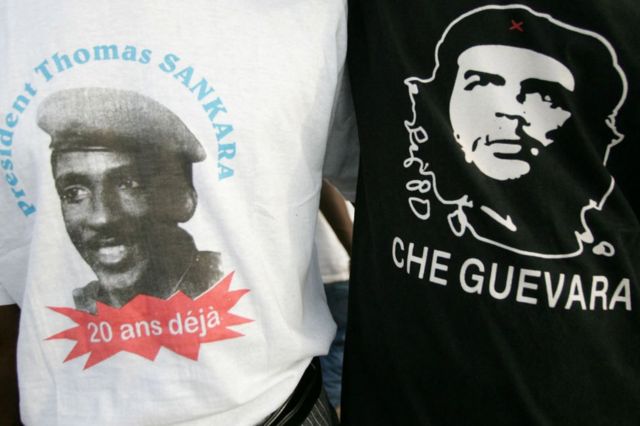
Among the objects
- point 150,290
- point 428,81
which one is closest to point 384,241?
point 428,81

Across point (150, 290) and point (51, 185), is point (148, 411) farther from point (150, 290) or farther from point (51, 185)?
point (51, 185)

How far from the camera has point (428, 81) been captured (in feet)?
2.66

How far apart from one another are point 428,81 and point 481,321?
329 mm

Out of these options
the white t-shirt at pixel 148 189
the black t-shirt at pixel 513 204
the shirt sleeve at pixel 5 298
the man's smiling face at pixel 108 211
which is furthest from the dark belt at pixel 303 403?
the shirt sleeve at pixel 5 298

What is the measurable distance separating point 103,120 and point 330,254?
95 centimetres

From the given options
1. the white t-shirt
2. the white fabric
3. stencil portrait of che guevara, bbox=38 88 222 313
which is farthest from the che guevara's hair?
the white fabric

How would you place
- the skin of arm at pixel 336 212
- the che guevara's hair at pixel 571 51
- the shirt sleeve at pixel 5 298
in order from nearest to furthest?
the che guevara's hair at pixel 571 51 → the shirt sleeve at pixel 5 298 → the skin of arm at pixel 336 212

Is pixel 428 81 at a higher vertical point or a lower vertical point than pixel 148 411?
higher

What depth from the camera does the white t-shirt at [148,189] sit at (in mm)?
781

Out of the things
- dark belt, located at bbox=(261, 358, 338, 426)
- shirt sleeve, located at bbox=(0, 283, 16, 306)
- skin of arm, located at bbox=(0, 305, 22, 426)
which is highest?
shirt sleeve, located at bbox=(0, 283, 16, 306)

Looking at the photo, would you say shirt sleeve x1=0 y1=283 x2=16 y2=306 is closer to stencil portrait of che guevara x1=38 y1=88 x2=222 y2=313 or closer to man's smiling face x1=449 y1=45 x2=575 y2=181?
stencil portrait of che guevara x1=38 y1=88 x2=222 y2=313

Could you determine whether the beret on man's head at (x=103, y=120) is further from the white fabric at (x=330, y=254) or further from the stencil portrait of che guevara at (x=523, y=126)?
the white fabric at (x=330, y=254)

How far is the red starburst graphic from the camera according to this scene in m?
0.81

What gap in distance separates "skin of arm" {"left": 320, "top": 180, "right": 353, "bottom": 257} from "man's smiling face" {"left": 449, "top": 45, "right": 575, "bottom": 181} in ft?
2.37
